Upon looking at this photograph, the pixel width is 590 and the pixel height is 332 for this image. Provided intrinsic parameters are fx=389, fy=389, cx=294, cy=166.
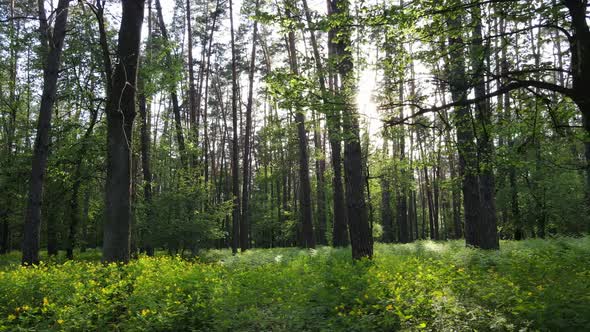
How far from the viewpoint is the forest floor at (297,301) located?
4.54 metres

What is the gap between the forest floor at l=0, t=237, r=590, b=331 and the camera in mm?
4543

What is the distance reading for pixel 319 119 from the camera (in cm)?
573

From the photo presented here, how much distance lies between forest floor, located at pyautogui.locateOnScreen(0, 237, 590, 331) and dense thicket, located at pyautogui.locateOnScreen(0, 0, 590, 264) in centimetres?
136

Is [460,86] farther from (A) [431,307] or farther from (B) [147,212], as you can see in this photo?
(B) [147,212]

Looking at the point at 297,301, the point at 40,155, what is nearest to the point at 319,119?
the point at 297,301

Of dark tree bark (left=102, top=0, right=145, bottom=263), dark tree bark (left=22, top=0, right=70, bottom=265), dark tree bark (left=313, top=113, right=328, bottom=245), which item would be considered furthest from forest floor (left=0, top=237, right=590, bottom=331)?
dark tree bark (left=313, top=113, right=328, bottom=245)

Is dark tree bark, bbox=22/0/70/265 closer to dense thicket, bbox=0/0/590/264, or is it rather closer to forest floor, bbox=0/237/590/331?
dense thicket, bbox=0/0/590/264

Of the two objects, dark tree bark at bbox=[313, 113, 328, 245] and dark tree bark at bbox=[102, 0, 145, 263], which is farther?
dark tree bark at bbox=[313, 113, 328, 245]

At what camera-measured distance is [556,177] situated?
70.5 feet

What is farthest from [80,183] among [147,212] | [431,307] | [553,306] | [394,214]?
[394,214]

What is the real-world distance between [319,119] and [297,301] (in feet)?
8.82

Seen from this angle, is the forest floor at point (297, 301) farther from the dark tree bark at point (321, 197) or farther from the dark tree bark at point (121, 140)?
the dark tree bark at point (321, 197)

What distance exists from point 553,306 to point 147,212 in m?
16.0

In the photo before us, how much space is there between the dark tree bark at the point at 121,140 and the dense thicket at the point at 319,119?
0.03 m
